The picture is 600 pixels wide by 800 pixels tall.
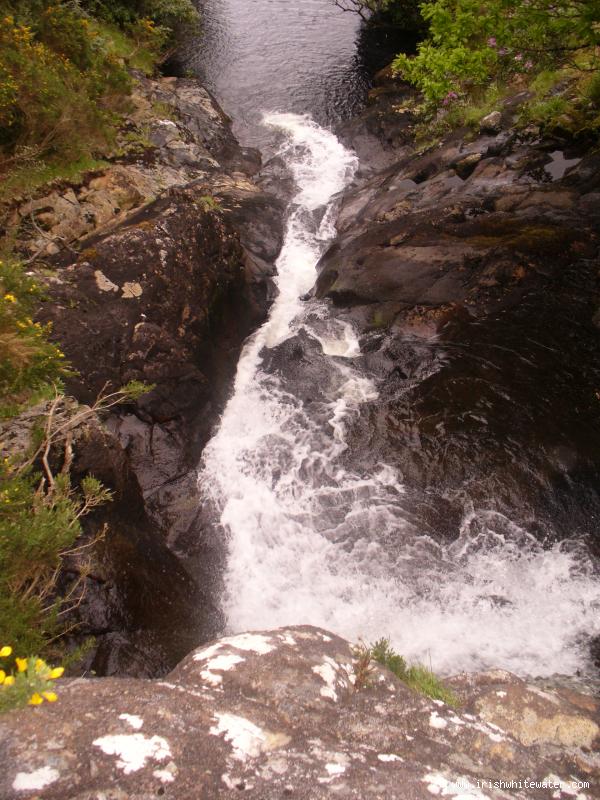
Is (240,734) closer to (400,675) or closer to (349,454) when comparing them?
(400,675)

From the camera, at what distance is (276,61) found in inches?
838

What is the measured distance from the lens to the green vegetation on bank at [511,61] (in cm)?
622

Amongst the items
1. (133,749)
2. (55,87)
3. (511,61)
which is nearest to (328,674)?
(133,749)

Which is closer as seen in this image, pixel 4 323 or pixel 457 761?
pixel 457 761

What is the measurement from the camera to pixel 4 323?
580cm

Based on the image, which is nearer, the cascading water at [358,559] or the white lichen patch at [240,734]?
the white lichen patch at [240,734]

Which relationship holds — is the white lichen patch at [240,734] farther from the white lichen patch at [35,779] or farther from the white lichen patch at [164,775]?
the white lichen patch at [35,779]

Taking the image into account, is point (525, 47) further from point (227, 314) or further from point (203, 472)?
point (203, 472)

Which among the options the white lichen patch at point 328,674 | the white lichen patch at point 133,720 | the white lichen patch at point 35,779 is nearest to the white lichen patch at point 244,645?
the white lichen patch at point 328,674

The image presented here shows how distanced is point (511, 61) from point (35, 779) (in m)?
10.1

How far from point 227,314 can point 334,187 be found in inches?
303

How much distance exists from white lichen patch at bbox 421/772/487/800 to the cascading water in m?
3.67

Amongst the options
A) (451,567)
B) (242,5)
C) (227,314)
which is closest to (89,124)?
(227,314)

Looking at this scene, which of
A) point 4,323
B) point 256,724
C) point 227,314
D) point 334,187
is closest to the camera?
point 256,724
